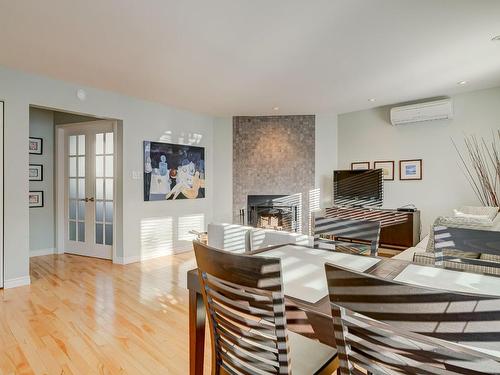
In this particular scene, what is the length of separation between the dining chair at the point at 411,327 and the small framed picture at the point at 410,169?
4758 millimetres

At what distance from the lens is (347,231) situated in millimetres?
1843

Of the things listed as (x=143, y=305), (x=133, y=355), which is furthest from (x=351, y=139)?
(x=133, y=355)

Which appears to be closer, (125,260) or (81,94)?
(81,94)

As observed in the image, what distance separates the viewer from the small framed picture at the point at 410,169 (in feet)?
15.6

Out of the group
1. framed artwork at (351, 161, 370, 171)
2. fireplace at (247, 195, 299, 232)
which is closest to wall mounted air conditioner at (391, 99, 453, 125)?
framed artwork at (351, 161, 370, 171)

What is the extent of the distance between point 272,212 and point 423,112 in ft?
9.67

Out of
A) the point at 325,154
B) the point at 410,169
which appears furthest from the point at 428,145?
the point at 325,154

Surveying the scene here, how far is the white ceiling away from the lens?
218 centimetres

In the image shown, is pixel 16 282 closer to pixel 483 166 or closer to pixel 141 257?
pixel 141 257

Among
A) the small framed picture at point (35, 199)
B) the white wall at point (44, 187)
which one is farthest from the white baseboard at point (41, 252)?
the small framed picture at point (35, 199)

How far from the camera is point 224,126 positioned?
565 centimetres

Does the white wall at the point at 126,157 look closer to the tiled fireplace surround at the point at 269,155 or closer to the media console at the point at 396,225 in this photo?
the tiled fireplace surround at the point at 269,155

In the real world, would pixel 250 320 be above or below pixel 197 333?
above

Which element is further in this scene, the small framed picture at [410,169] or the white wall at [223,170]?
the white wall at [223,170]
